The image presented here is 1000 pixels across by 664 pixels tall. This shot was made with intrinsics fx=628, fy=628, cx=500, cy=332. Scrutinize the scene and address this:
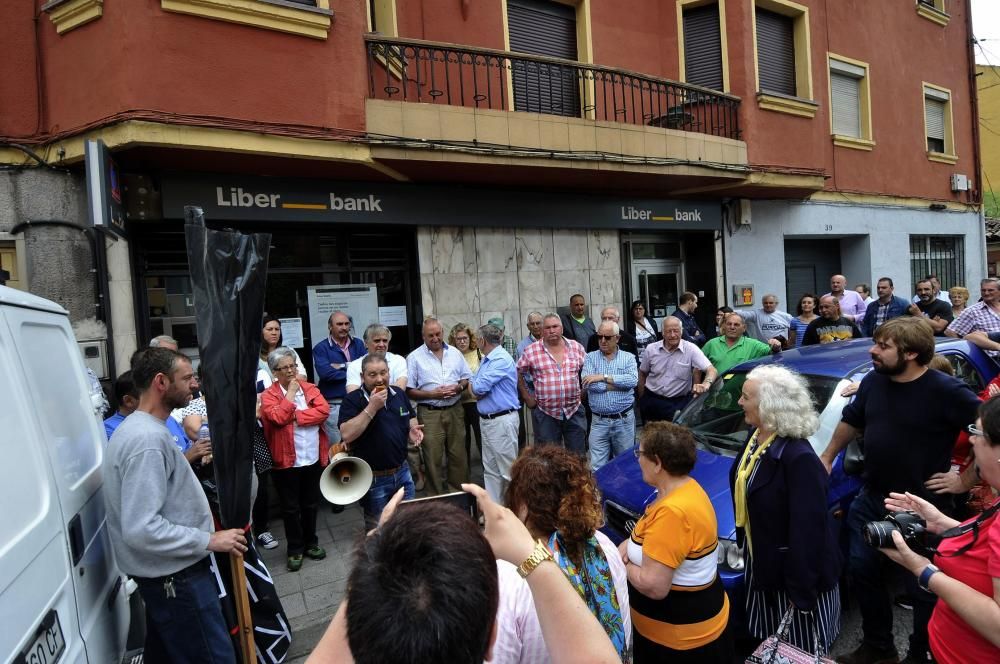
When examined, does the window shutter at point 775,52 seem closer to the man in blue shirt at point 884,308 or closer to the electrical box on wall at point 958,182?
the man in blue shirt at point 884,308

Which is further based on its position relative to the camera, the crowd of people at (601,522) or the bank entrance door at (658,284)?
the bank entrance door at (658,284)

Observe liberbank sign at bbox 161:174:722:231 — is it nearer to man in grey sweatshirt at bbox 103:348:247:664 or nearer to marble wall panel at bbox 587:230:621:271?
marble wall panel at bbox 587:230:621:271

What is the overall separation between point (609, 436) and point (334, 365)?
2.86 metres

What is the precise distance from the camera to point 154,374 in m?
2.78

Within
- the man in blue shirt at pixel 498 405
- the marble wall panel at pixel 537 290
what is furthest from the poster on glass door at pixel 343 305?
the man in blue shirt at pixel 498 405

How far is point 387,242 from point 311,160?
202cm

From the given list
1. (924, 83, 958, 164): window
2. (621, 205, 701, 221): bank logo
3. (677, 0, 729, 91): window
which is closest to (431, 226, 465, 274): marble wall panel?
(621, 205, 701, 221): bank logo

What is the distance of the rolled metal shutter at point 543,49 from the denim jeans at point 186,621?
769 cm

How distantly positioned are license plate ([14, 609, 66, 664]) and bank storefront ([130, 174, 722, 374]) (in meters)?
5.35

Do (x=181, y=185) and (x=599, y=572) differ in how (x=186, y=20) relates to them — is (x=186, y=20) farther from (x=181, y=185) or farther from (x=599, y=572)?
(x=599, y=572)

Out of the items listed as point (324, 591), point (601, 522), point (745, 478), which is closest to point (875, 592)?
point (745, 478)

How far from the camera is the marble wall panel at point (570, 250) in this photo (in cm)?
937

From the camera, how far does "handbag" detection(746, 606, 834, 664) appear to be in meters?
2.77

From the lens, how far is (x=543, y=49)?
9438 mm
